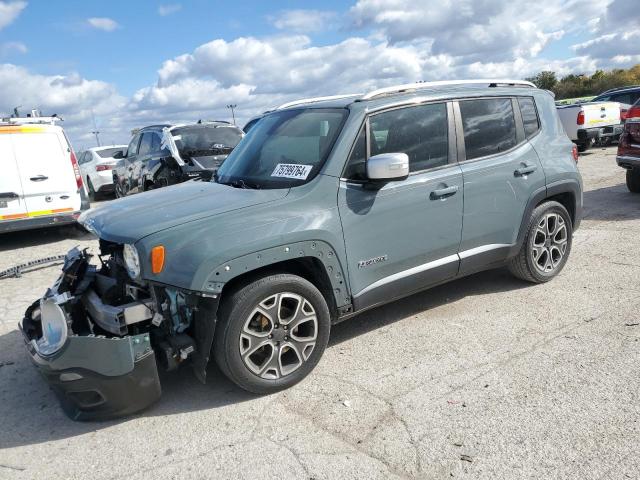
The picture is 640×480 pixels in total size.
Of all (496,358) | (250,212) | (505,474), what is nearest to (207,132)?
(250,212)

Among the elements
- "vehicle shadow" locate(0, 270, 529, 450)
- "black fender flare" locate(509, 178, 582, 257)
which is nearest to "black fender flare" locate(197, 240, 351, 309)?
"vehicle shadow" locate(0, 270, 529, 450)

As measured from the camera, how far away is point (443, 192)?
4.10 metres

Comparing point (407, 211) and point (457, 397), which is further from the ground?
point (407, 211)

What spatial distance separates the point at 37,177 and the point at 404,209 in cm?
659

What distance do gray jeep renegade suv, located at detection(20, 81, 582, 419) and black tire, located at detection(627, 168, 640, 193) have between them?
4.80m

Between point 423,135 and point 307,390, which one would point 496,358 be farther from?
point 423,135

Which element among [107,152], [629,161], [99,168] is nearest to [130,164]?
[99,168]

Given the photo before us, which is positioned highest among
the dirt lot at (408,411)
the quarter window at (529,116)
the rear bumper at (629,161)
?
the quarter window at (529,116)

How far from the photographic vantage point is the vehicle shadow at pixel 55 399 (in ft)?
10.7

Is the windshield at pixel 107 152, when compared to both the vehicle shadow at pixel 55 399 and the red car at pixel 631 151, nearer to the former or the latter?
the vehicle shadow at pixel 55 399

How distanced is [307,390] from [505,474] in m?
1.36

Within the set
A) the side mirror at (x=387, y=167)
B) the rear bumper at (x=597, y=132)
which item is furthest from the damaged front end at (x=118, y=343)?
the rear bumper at (x=597, y=132)

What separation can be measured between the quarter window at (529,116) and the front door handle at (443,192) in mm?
1170

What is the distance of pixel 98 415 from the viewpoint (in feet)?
10.5
